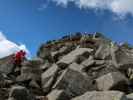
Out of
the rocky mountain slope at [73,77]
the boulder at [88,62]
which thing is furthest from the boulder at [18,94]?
the boulder at [88,62]

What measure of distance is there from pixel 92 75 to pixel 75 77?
5570mm

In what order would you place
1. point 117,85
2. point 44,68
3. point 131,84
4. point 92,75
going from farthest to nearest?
1. point 44,68
2. point 92,75
3. point 131,84
4. point 117,85

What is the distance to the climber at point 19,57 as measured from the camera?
1882 inches

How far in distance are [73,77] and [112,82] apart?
12.2 feet

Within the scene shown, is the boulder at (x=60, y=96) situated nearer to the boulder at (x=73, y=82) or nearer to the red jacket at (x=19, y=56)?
the boulder at (x=73, y=82)

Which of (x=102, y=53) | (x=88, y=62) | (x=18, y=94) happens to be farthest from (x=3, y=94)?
(x=102, y=53)

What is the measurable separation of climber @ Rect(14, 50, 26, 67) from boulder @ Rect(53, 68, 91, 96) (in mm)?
11362

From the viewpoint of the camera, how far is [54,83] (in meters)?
39.5

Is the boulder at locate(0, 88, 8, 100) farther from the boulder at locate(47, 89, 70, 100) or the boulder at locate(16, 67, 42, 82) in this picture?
the boulder at locate(16, 67, 42, 82)

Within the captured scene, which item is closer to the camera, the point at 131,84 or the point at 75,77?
the point at 75,77

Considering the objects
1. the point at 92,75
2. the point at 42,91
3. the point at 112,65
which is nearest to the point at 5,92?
the point at 42,91

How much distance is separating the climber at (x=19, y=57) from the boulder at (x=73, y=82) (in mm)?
11362

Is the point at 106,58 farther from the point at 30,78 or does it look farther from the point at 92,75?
the point at 30,78

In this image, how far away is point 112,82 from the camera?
Result: 3547 centimetres
